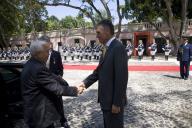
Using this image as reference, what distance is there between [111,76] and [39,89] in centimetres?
86

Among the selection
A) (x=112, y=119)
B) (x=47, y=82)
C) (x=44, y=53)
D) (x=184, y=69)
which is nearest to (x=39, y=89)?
(x=47, y=82)

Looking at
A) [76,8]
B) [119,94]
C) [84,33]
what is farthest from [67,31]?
[119,94]

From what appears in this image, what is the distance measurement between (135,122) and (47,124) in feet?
12.1

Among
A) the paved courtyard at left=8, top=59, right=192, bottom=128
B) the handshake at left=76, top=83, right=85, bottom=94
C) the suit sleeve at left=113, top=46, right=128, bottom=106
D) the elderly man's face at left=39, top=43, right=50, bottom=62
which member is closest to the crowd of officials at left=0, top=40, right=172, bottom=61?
the paved courtyard at left=8, top=59, right=192, bottom=128

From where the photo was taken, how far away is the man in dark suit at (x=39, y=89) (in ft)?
14.9

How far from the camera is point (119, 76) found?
470 centimetres

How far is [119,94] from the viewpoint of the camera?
4734 millimetres

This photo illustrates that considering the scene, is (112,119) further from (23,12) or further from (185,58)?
(23,12)

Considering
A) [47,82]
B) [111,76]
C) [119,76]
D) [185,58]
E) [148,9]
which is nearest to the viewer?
[47,82]

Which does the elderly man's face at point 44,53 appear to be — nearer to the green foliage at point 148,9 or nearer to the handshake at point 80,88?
the handshake at point 80,88

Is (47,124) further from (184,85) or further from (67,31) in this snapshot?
(67,31)

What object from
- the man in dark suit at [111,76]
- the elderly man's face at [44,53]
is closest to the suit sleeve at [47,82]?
the elderly man's face at [44,53]

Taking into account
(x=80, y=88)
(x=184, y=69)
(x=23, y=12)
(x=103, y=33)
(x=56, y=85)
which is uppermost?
(x=23, y=12)

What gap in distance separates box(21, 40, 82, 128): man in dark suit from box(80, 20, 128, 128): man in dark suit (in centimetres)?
52
